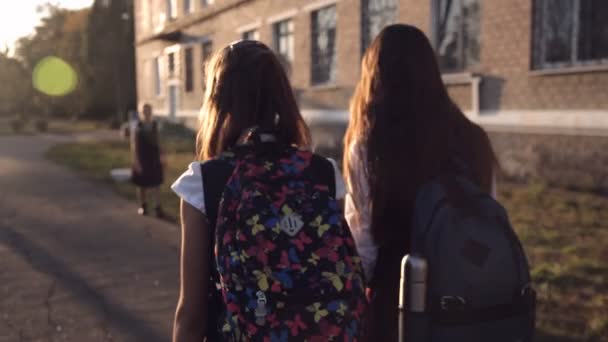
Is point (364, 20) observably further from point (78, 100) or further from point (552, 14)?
point (78, 100)

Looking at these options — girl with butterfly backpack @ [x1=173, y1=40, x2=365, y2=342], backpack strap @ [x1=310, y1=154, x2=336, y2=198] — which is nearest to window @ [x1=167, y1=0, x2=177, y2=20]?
girl with butterfly backpack @ [x1=173, y1=40, x2=365, y2=342]

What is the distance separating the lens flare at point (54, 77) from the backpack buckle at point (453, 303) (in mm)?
53107

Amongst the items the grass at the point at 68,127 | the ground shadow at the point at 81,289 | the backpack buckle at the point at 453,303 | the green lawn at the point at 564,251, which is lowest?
the ground shadow at the point at 81,289

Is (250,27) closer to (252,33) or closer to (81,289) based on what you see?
(252,33)

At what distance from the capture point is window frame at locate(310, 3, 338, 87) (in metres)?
16.1

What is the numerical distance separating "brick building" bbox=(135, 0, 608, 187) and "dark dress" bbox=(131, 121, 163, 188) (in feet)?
19.0

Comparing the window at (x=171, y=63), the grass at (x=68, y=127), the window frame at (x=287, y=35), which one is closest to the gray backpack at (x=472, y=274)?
the window frame at (x=287, y=35)

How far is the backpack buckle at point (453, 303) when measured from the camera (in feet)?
5.88

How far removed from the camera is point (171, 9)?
29594mm

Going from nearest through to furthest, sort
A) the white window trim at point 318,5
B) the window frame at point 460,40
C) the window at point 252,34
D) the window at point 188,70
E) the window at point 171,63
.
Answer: the window frame at point 460,40, the white window trim at point 318,5, the window at point 252,34, the window at point 188,70, the window at point 171,63

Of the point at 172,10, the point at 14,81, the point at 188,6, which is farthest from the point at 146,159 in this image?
the point at 14,81

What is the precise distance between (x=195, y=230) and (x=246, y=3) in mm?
20142

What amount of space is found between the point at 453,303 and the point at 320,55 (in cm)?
1566

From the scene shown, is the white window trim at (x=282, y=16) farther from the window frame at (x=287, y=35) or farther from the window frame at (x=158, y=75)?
the window frame at (x=158, y=75)
